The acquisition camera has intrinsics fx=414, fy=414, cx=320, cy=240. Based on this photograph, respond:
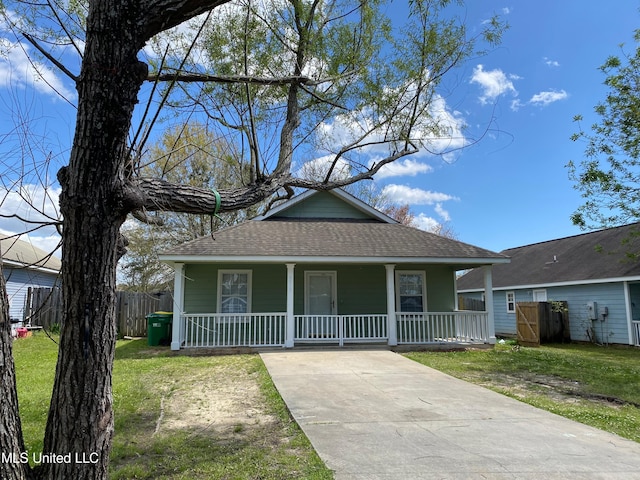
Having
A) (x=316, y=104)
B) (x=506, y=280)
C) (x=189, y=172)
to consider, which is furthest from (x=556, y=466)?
(x=189, y=172)

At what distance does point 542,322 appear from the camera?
1611cm

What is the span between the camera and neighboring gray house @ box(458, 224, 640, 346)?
14.6 m

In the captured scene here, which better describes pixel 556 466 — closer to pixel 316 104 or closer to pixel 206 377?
pixel 316 104

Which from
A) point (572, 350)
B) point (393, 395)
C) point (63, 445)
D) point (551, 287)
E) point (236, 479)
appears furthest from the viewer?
point (551, 287)

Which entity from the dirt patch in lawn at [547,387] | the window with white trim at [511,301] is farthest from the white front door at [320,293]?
the window with white trim at [511,301]

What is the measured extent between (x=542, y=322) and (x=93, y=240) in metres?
17.3

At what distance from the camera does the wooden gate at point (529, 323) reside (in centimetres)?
1531

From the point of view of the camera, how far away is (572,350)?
45.0 feet

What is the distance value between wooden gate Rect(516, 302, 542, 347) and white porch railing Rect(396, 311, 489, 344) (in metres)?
4.11

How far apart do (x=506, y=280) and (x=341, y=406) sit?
1715cm

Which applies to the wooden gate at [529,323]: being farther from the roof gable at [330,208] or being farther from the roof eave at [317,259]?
the roof gable at [330,208]

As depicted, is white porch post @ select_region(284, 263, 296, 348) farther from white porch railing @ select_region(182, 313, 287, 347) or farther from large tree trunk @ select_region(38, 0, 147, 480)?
large tree trunk @ select_region(38, 0, 147, 480)

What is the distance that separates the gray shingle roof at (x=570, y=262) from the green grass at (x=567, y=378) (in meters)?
3.31

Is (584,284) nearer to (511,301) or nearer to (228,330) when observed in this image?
(511,301)
